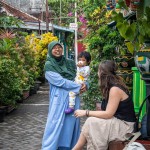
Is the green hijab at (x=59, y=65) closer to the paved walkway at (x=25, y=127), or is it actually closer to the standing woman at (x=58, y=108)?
the standing woman at (x=58, y=108)

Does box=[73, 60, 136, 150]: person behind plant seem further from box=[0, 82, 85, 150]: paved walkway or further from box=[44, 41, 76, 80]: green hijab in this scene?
box=[0, 82, 85, 150]: paved walkway

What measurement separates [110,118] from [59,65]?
213 cm

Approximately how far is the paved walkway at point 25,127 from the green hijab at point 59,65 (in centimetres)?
161

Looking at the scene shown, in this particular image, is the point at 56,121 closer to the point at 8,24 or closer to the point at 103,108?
the point at 103,108

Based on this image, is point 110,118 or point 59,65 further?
point 59,65

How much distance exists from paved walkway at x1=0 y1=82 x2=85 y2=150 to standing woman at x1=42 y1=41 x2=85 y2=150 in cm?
102

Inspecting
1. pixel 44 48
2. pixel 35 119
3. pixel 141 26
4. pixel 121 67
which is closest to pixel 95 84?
pixel 121 67

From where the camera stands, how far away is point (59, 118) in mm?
7609

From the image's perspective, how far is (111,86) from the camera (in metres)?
5.93

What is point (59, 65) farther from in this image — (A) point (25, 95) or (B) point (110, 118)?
(A) point (25, 95)

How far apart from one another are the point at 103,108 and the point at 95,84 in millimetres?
4203

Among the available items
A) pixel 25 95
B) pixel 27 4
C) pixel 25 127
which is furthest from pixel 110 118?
pixel 27 4

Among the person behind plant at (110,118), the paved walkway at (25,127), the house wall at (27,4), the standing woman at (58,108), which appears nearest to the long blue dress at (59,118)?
the standing woman at (58,108)

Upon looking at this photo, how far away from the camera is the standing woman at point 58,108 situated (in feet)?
24.9
